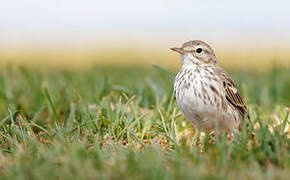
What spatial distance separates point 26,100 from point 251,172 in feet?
12.3

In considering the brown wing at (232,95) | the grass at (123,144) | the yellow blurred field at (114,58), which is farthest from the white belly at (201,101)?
the yellow blurred field at (114,58)

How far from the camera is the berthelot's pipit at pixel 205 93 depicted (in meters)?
4.68

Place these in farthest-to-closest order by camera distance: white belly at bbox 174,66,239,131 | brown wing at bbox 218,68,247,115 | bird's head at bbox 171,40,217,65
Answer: bird's head at bbox 171,40,217,65 → brown wing at bbox 218,68,247,115 → white belly at bbox 174,66,239,131

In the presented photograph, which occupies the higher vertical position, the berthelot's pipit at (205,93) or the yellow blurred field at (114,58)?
the berthelot's pipit at (205,93)

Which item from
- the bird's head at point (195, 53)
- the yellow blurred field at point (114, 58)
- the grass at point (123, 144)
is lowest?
the yellow blurred field at point (114, 58)

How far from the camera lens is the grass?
3.07m

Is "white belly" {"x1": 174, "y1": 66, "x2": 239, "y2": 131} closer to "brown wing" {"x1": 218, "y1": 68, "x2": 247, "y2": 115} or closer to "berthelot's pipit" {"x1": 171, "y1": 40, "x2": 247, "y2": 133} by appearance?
"berthelot's pipit" {"x1": 171, "y1": 40, "x2": 247, "y2": 133}

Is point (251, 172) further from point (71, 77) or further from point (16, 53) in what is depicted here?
point (16, 53)

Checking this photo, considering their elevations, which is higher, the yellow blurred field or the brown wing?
the brown wing

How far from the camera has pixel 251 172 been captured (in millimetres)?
3203

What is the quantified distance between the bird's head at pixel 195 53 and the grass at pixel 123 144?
572 millimetres

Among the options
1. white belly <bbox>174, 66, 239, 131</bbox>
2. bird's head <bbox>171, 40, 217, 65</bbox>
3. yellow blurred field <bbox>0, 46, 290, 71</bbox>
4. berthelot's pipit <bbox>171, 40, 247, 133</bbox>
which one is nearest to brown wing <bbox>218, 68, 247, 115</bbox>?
berthelot's pipit <bbox>171, 40, 247, 133</bbox>

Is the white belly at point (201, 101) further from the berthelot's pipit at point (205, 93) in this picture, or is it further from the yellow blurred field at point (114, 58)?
the yellow blurred field at point (114, 58)

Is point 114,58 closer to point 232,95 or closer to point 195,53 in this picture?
point 195,53
